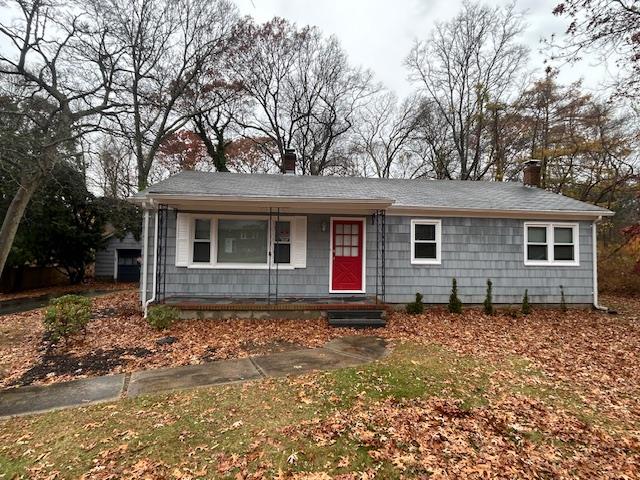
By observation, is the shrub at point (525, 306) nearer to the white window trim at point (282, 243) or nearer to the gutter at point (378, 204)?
the gutter at point (378, 204)

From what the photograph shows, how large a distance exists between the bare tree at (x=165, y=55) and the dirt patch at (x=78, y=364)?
11.8 m

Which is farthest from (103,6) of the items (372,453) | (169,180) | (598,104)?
(598,104)

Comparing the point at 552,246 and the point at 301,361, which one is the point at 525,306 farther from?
the point at 301,361

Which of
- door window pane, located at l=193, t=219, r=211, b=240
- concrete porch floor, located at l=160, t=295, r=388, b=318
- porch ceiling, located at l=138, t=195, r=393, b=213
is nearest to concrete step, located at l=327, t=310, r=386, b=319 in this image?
concrete porch floor, located at l=160, t=295, r=388, b=318

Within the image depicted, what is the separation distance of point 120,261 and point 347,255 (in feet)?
51.4

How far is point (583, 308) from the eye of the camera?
9562 millimetres

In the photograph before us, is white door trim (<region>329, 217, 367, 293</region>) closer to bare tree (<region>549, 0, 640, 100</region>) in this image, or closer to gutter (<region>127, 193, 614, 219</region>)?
gutter (<region>127, 193, 614, 219</region>)

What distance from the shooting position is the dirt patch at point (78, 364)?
477cm

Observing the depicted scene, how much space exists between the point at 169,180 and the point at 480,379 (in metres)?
9.01

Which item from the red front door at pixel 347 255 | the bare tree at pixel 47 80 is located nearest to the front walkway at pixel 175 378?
the red front door at pixel 347 255

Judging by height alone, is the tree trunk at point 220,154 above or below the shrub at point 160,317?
above

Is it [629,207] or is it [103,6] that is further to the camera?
[629,207]

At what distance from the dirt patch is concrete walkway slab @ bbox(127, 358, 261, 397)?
740mm

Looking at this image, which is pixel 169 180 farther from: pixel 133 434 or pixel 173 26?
pixel 173 26
